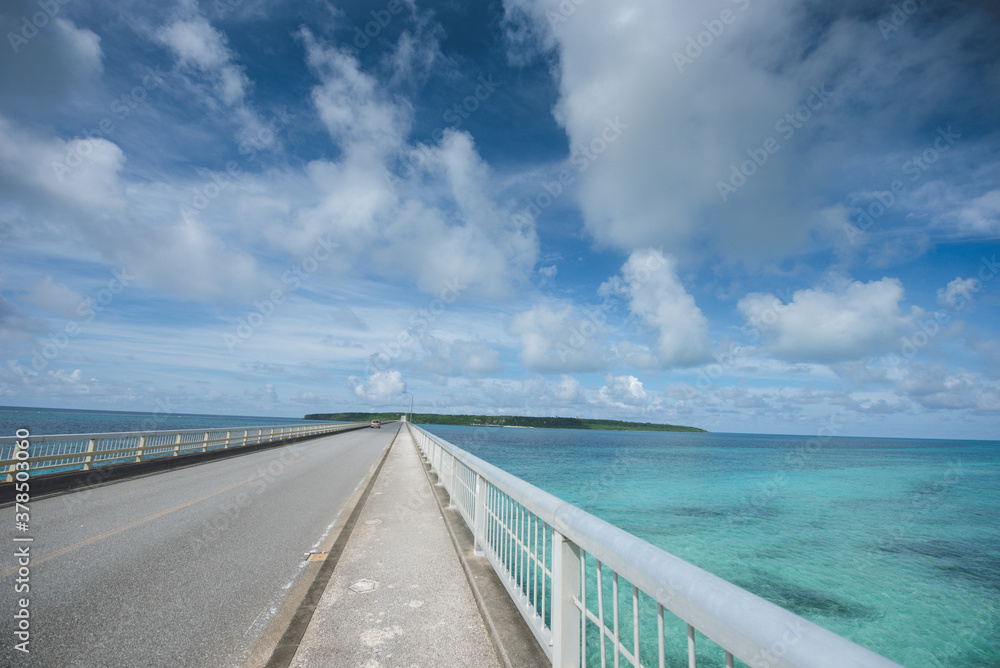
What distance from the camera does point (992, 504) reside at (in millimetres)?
27547

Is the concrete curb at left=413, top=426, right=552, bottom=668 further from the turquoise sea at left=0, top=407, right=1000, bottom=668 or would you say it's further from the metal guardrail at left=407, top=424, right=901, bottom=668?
the turquoise sea at left=0, top=407, right=1000, bottom=668

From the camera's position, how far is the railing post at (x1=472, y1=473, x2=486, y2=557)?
573 centimetres

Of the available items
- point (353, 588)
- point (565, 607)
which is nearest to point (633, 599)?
point (565, 607)

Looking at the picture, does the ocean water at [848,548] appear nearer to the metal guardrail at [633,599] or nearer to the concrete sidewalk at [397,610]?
the concrete sidewalk at [397,610]

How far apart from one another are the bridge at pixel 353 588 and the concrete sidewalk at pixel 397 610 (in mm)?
20

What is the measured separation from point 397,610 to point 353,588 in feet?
2.45

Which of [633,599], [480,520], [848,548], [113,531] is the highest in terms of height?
[633,599]

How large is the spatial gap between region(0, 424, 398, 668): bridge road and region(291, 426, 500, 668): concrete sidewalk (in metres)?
0.45

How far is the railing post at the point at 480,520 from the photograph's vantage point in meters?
5.73

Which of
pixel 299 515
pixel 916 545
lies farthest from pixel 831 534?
pixel 299 515

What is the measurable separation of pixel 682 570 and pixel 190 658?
3969mm

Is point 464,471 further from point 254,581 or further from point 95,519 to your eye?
point 95,519

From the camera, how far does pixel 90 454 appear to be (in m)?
12.4

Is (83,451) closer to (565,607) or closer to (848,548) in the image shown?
(565,607)
